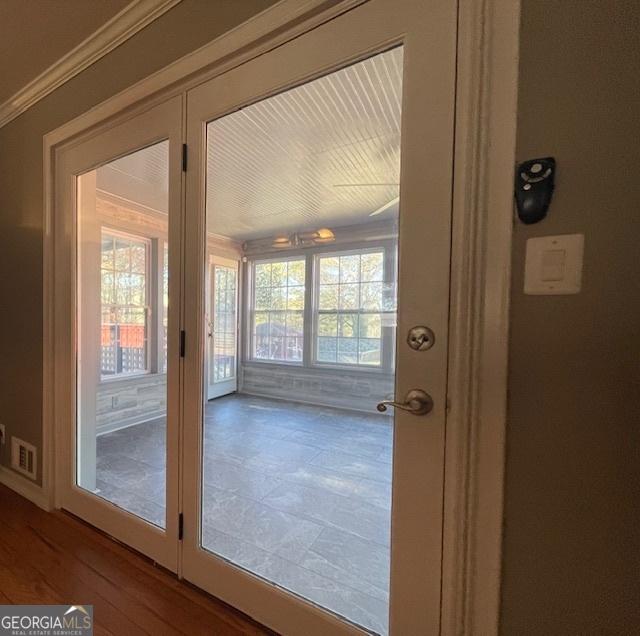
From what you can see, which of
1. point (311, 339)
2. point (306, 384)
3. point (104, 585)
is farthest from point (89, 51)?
point (306, 384)

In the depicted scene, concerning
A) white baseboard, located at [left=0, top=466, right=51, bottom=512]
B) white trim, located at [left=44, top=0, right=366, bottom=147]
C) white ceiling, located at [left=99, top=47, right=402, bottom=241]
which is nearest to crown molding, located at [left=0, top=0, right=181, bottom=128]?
white trim, located at [left=44, top=0, right=366, bottom=147]

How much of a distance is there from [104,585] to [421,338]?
5.34 feet

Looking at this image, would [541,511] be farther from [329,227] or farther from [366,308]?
[329,227]

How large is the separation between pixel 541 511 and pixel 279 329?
157 inches

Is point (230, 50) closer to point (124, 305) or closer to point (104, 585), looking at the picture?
point (104, 585)

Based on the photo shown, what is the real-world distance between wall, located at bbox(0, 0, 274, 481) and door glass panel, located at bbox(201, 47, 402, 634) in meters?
0.43

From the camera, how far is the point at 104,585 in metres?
1.34

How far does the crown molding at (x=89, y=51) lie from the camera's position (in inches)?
53.9

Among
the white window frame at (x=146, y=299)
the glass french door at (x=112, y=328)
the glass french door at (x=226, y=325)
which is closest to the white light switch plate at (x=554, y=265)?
the glass french door at (x=112, y=328)

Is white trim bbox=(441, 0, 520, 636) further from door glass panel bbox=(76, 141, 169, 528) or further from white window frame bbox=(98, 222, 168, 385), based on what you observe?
white window frame bbox=(98, 222, 168, 385)

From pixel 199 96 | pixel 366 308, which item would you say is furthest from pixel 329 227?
pixel 199 96

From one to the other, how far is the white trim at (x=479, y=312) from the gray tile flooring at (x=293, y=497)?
0.36 m

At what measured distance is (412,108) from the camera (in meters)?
0.91

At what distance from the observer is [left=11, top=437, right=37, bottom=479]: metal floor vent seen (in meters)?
1.97
